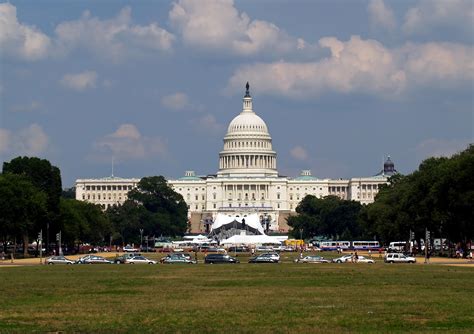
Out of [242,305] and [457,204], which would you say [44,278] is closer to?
[242,305]

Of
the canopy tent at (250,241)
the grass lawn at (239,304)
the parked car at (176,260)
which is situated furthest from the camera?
the canopy tent at (250,241)

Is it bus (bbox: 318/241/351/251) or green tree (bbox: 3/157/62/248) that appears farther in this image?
bus (bbox: 318/241/351/251)

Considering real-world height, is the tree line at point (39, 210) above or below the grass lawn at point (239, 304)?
above

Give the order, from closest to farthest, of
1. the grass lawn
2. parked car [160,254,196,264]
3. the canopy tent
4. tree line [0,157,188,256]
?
the grass lawn → parked car [160,254,196,264] → tree line [0,157,188,256] → the canopy tent

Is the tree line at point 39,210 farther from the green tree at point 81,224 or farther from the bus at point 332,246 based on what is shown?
the bus at point 332,246

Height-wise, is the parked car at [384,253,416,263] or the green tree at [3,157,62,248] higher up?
the green tree at [3,157,62,248]

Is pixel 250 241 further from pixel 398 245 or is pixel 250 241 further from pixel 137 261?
pixel 137 261

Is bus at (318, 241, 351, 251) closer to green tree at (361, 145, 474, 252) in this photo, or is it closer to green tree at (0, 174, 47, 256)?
green tree at (361, 145, 474, 252)

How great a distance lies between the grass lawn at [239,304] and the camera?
1277 inches

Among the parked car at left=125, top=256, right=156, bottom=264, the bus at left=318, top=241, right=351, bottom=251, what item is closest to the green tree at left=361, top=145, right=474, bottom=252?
the bus at left=318, top=241, right=351, bottom=251

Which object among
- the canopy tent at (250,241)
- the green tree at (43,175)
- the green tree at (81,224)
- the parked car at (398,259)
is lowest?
the parked car at (398,259)

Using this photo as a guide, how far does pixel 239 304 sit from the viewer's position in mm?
39406

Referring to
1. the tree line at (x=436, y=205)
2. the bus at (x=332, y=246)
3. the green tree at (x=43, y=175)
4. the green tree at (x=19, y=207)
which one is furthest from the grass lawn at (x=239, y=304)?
the bus at (x=332, y=246)

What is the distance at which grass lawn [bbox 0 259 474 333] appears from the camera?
32.4 metres
